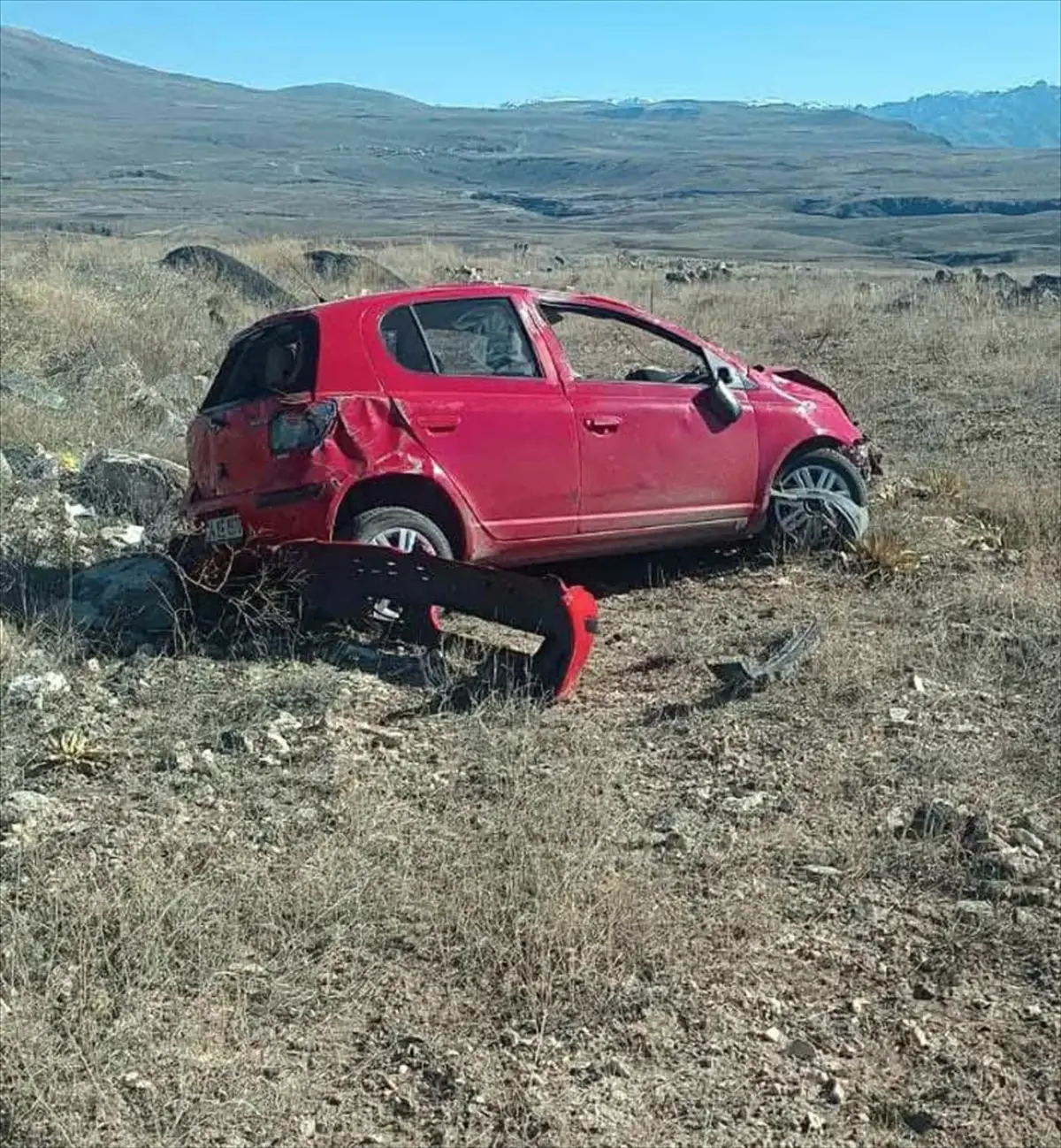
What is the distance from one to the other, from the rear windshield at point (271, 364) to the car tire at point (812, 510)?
269cm

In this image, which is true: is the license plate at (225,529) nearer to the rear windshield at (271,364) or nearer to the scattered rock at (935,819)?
the rear windshield at (271,364)

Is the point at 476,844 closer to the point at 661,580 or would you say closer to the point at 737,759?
the point at 737,759

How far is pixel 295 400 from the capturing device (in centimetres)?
607

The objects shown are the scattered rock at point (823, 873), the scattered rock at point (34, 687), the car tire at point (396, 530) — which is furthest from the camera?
the car tire at point (396, 530)

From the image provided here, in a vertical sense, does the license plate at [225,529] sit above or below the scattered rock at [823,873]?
above

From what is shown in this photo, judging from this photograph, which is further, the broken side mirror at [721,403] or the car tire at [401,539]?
the broken side mirror at [721,403]

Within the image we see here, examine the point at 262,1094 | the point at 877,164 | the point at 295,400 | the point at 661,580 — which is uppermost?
the point at 877,164

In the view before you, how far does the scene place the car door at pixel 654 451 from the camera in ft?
22.2

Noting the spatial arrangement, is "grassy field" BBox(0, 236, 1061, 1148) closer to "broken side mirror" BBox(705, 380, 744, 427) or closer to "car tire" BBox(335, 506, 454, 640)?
"car tire" BBox(335, 506, 454, 640)

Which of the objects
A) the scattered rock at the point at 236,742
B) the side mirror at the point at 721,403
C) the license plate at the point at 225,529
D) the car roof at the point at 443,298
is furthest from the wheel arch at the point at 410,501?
the side mirror at the point at 721,403

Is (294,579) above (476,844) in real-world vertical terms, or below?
above

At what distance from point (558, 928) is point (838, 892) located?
0.92 metres

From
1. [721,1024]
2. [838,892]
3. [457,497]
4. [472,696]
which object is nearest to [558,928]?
[721,1024]

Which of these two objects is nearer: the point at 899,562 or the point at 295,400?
the point at 295,400
